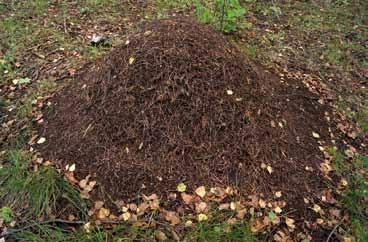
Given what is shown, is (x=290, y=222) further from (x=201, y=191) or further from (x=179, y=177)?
(x=179, y=177)

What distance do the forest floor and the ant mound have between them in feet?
0.30

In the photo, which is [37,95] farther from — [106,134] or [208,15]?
[208,15]

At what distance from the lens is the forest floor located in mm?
2672

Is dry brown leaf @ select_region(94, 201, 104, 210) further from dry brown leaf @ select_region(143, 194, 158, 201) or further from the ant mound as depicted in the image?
dry brown leaf @ select_region(143, 194, 158, 201)

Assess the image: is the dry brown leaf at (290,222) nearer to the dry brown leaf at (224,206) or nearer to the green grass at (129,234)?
the green grass at (129,234)

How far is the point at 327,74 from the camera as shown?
462 cm

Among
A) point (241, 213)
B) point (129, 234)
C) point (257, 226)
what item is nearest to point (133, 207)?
point (129, 234)

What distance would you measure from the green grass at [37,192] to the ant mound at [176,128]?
0.19 m

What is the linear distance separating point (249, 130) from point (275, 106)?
53 cm

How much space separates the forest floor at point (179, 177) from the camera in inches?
105

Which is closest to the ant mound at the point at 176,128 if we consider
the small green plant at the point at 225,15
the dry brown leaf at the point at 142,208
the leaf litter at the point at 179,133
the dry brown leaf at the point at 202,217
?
the leaf litter at the point at 179,133

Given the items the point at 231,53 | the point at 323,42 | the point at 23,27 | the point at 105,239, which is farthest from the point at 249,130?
the point at 23,27

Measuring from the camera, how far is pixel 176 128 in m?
2.99

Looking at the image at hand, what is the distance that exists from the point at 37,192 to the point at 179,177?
114 centimetres
